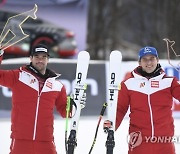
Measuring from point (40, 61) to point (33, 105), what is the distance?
42cm

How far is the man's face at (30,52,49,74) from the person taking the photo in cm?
460

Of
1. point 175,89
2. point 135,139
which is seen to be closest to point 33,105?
point 135,139

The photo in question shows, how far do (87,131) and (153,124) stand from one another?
97.3 inches

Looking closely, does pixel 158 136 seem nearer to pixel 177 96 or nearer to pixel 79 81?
pixel 177 96

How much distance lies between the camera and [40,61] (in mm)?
4598

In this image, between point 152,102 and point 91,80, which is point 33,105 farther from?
point 91,80

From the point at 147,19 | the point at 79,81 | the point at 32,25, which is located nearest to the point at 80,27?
the point at 32,25

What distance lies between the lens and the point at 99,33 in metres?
19.3

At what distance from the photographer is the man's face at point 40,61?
181 inches

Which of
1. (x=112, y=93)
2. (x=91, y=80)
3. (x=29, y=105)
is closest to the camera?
(x=29, y=105)

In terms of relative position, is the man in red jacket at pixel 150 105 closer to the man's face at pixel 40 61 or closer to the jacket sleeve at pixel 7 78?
the man's face at pixel 40 61

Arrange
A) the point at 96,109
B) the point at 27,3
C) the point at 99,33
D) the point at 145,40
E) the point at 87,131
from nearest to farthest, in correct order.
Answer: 1. the point at 87,131
2. the point at 96,109
3. the point at 27,3
4. the point at 99,33
5. the point at 145,40

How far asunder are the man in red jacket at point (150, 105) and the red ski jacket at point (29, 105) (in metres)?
0.73

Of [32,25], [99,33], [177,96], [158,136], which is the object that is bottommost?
[158,136]
